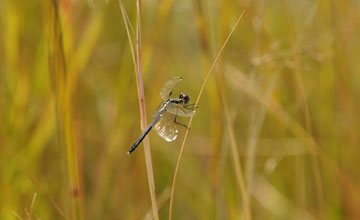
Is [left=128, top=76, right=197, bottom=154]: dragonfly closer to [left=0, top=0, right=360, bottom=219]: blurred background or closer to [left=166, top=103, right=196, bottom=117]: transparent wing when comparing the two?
[left=166, top=103, right=196, bottom=117]: transparent wing

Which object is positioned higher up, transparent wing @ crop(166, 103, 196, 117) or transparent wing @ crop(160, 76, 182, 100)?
transparent wing @ crop(160, 76, 182, 100)

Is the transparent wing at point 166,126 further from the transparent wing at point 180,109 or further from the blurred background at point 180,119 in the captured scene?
the blurred background at point 180,119

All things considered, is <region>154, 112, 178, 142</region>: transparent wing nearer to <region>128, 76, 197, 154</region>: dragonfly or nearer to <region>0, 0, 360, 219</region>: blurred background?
<region>128, 76, 197, 154</region>: dragonfly

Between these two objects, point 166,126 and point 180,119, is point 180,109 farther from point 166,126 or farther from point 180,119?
point 180,119

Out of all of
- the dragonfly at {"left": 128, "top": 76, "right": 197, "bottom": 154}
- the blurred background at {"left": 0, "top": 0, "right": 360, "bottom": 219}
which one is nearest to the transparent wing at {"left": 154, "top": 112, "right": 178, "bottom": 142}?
the dragonfly at {"left": 128, "top": 76, "right": 197, "bottom": 154}

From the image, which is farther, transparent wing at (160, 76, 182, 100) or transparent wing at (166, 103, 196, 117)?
transparent wing at (160, 76, 182, 100)

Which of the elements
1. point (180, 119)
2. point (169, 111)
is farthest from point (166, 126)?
point (180, 119)

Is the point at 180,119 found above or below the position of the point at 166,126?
below
